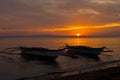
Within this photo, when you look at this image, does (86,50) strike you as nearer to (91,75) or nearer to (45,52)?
(45,52)

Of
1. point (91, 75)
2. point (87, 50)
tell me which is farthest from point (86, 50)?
point (91, 75)

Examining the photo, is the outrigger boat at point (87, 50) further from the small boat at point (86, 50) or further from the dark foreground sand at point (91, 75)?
the dark foreground sand at point (91, 75)

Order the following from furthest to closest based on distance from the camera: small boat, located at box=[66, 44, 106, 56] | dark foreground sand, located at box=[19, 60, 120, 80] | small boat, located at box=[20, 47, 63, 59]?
small boat, located at box=[66, 44, 106, 56] < small boat, located at box=[20, 47, 63, 59] < dark foreground sand, located at box=[19, 60, 120, 80]

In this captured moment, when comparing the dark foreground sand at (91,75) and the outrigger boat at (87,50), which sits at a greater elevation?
the dark foreground sand at (91,75)

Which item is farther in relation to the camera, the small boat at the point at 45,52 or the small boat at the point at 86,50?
the small boat at the point at 86,50

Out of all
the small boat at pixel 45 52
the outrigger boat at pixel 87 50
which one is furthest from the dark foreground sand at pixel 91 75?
the outrigger boat at pixel 87 50

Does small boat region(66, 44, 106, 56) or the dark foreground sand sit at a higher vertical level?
the dark foreground sand

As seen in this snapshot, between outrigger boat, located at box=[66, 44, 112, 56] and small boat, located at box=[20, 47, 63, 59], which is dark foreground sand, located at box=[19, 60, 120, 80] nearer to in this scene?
small boat, located at box=[20, 47, 63, 59]

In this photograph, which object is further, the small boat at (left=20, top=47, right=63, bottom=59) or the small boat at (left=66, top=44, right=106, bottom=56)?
the small boat at (left=66, top=44, right=106, bottom=56)

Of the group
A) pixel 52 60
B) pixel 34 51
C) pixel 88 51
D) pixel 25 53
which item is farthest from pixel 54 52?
pixel 88 51

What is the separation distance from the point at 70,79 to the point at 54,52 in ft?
86.2

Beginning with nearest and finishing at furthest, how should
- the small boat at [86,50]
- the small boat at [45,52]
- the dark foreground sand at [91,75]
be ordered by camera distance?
the dark foreground sand at [91,75], the small boat at [45,52], the small boat at [86,50]

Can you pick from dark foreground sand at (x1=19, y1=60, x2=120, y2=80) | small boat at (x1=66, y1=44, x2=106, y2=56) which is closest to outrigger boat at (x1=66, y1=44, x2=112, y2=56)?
small boat at (x1=66, y1=44, x2=106, y2=56)

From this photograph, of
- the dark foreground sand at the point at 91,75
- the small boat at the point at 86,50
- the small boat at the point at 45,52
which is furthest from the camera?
the small boat at the point at 86,50
